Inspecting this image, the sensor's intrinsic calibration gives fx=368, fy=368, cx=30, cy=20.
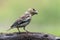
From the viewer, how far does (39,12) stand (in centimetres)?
331

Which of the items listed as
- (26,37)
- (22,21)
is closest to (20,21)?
(22,21)

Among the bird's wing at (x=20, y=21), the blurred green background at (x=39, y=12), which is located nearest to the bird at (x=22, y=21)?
the bird's wing at (x=20, y=21)

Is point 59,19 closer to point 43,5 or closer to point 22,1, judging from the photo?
point 43,5

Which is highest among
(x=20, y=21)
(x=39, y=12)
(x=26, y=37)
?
(x=39, y=12)

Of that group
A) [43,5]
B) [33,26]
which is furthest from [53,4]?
[33,26]

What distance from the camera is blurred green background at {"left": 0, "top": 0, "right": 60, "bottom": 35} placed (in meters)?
3.21

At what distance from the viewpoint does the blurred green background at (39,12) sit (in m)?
3.21

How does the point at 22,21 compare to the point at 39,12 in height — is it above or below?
below

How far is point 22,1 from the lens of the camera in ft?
11.8

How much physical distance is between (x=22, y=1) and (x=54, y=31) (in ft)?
2.09

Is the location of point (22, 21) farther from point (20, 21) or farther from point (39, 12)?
point (39, 12)

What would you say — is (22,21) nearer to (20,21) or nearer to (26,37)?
(20,21)

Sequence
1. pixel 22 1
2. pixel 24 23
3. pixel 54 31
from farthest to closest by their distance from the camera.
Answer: pixel 22 1 < pixel 54 31 < pixel 24 23

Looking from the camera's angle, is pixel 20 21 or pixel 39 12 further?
pixel 39 12
